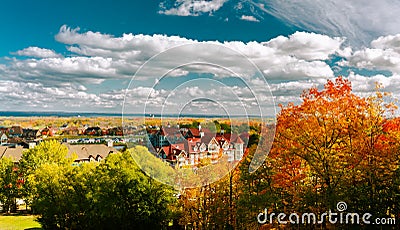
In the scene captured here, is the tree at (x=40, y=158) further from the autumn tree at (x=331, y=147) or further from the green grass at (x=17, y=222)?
the autumn tree at (x=331, y=147)

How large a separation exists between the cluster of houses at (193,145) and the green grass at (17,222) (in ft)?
80.1

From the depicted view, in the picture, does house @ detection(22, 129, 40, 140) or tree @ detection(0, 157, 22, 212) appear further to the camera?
house @ detection(22, 129, 40, 140)

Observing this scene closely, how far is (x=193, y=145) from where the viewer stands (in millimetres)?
14906

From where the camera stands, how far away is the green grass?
33925 millimetres

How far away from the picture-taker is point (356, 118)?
15094 mm

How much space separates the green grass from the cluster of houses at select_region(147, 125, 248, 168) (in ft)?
80.1

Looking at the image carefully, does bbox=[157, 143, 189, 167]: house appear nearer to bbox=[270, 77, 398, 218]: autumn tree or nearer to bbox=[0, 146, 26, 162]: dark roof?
bbox=[270, 77, 398, 218]: autumn tree

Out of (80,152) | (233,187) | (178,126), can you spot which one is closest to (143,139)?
(178,126)

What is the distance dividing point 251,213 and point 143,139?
25.2 ft

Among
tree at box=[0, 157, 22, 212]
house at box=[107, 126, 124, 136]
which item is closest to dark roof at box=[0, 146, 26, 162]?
tree at box=[0, 157, 22, 212]

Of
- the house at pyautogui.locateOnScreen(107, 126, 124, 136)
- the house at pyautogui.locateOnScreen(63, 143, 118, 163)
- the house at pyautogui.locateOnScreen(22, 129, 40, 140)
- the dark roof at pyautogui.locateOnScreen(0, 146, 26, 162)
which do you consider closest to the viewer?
the house at pyautogui.locateOnScreen(107, 126, 124, 136)

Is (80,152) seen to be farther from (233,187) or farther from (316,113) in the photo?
(316,113)

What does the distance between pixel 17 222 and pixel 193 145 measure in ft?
103

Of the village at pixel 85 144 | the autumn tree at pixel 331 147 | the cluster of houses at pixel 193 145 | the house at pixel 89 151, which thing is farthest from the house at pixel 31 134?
the autumn tree at pixel 331 147
